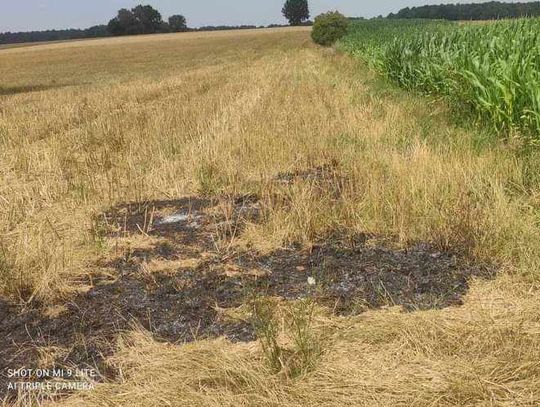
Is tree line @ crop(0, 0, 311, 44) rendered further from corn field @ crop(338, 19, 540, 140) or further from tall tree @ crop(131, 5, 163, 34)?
corn field @ crop(338, 19, 540, 140)

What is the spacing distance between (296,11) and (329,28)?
83.6m

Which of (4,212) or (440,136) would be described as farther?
(440,136)

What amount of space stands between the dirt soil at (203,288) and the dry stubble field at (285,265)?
0.05ft

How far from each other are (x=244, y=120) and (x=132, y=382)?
21.2ft

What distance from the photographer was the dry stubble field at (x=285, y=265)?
2.35m

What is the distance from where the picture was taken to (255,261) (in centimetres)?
366

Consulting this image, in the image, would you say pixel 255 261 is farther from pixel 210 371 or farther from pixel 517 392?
pixel 517 392

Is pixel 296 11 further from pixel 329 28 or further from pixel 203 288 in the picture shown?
pixel 203 288

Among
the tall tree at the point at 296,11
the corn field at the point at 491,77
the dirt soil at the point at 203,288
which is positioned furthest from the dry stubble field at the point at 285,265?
the tall tree at the point at 296,11

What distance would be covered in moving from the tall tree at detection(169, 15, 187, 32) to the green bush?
73.4m

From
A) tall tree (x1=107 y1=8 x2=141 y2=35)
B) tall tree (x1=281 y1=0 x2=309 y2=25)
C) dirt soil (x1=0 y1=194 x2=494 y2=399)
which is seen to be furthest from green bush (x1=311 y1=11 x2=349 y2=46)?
tall tree (x1=281 y1=0 x2=309 y2=25)

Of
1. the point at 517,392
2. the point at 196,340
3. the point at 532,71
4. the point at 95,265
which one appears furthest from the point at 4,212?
the point at 532,71

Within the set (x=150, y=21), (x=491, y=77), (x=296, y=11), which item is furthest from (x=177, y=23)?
(x=491, y=77)

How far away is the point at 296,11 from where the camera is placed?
120438 mm
